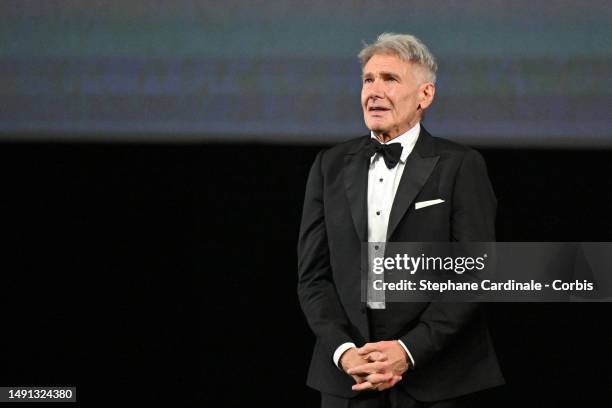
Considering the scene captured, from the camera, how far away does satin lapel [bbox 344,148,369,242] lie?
118 inches

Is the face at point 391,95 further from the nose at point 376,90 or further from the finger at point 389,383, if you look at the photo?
the finger at point 389,383

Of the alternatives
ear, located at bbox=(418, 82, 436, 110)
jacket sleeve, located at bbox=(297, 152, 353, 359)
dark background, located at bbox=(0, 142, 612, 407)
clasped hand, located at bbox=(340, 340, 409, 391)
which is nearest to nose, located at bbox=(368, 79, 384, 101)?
ear, located at bbox=(418, 82, 436, 110)

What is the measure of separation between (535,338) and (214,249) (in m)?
1.18

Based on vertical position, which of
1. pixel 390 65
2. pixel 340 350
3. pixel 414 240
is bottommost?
pixel 340 350

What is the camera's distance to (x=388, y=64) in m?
3.04

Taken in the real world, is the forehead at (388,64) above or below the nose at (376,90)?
above

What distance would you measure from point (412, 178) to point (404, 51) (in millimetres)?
403

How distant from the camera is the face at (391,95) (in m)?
3.04

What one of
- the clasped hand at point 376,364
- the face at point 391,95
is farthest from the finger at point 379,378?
the face at point 391,95

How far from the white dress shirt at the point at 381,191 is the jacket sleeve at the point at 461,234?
0.57ft

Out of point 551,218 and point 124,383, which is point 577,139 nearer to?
point 551,218

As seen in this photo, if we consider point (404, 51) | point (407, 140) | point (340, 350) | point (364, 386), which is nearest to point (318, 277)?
point (340, 350)

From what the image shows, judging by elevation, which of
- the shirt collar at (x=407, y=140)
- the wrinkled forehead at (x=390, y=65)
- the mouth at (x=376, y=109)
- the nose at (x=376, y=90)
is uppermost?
the wrinkled forehead at (x=390, y=65)

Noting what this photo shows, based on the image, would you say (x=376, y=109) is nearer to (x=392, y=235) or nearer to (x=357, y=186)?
(x=357, y=186)
